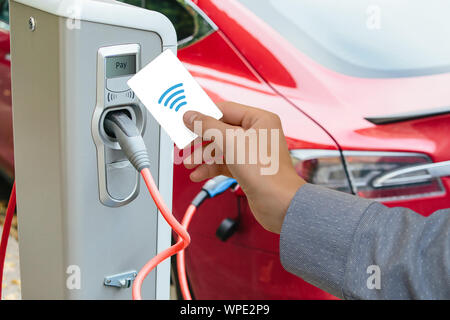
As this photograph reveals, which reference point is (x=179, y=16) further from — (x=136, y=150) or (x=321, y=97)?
(x=136, y=150)

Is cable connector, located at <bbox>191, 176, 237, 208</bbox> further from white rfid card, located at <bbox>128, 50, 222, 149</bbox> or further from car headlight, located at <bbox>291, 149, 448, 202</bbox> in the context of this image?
white rfid card, located at <bbox>128, 50, 222, 149</bbox>

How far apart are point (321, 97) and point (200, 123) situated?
2.32 feet

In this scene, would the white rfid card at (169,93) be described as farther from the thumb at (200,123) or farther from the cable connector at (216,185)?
the cable connector at (216,185)

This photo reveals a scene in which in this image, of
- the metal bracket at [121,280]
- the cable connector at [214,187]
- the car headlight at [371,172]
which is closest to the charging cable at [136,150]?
the metal bracket at [121,280]

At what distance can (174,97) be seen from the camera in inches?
41.6

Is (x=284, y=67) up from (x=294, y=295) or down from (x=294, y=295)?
up

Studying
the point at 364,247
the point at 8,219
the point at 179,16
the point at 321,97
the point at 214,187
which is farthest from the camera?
the point at 179,16

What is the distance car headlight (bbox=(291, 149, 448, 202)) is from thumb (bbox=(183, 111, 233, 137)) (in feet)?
1.84

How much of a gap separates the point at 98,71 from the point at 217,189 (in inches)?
24.1

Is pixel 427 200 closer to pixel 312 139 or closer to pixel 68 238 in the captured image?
pixel 312 139

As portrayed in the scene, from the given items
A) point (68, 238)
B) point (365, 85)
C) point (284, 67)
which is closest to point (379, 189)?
point (365, 85)

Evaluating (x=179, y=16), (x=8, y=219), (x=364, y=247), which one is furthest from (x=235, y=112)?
(x=179, y=16)
